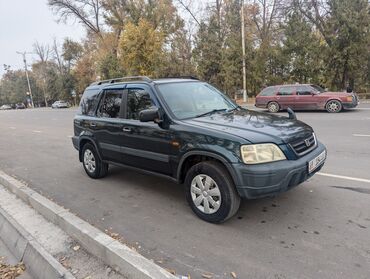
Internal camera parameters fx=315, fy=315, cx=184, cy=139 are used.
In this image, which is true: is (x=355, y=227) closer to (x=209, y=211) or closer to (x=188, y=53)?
(x=209, y=211)

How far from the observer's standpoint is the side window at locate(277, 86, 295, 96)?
649 inches

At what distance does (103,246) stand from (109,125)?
253 centimetres

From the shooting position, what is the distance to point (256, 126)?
3.85m

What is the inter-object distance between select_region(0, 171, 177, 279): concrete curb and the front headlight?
1468mm

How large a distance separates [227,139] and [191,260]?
1.34m

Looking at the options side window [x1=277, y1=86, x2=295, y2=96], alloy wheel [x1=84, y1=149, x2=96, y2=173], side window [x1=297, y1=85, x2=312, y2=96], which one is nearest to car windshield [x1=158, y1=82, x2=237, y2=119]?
alloy wheel [x1=84, y1=149, x2=96, y2=173]

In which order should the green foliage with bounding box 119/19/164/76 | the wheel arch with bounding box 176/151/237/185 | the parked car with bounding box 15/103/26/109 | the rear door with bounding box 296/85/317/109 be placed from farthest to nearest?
the parked car with bounding box 15/103/26/109 → the green foliage with bounding box 119/19/164/76 → the rear door with bounding box 296/85/317/109 → the wheel arch with bounding box 176/151/237/185

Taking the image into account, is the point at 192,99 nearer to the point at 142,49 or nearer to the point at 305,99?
the point at 305,99

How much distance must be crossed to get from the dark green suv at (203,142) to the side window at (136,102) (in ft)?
0.05

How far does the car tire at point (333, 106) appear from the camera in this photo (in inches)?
591

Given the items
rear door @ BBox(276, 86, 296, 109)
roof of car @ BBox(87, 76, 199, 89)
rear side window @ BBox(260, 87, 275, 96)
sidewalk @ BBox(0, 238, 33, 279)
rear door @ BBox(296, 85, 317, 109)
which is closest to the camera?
sidewalk @ BBox(0, 238, 33, 279)

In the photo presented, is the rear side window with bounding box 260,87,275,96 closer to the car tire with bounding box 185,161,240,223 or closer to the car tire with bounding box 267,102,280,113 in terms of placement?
the car tire with bounding box 267,102,280,113

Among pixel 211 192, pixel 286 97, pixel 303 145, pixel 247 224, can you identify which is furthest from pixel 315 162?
pixel 286 97

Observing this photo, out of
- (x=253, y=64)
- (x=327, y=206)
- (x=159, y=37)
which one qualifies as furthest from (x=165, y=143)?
(x=159, y=37)
